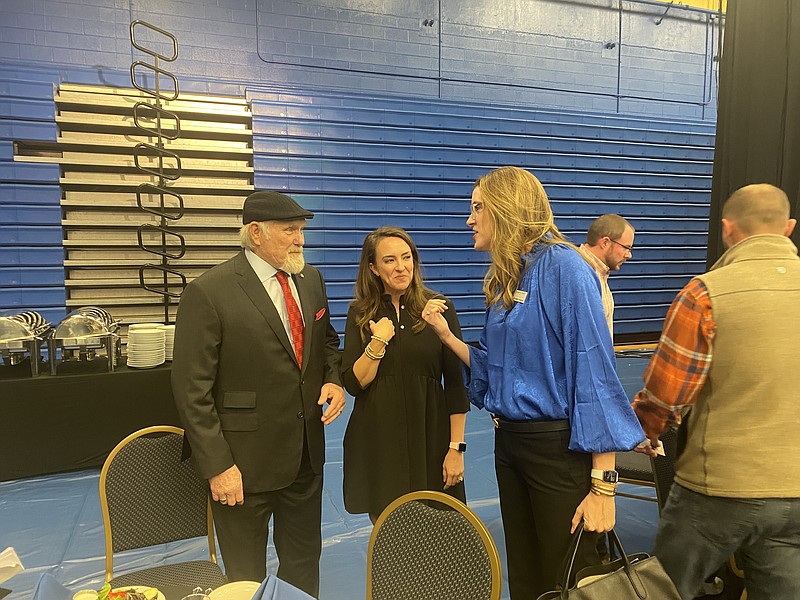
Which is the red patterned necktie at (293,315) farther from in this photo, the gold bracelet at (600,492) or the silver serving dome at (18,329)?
the silver serving dome at (18,329)

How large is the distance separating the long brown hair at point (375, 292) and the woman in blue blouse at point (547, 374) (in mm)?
504

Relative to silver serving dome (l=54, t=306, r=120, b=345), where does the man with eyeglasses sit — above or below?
above

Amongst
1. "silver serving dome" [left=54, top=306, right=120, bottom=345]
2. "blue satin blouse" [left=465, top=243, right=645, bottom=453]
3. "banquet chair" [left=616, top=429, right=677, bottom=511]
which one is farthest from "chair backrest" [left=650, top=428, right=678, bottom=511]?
"silver serving dome" [left=54, top=306, right=120, bottom=345]

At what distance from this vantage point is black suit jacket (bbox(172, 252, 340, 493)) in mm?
1772

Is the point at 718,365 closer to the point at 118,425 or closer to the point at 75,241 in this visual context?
the point at 118,425

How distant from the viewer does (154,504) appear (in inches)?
79.4

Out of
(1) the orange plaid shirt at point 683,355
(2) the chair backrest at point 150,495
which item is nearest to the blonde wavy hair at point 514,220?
(1) the orange plaid shirt at point 683,355

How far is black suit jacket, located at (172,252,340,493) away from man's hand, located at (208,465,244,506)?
4 centimetres

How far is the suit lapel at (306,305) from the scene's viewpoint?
2006mm

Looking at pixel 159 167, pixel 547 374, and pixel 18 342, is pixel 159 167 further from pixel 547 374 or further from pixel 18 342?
pixel 547 374

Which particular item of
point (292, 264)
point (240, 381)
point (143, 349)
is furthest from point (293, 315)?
point (143, 349)

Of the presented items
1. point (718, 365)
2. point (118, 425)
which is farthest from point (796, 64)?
point (118, 425)

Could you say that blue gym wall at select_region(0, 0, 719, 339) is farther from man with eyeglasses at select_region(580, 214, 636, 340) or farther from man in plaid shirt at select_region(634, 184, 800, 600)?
man in plaid shirt at select_region(634, 184, 800, 600)

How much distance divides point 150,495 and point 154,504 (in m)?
0.04
